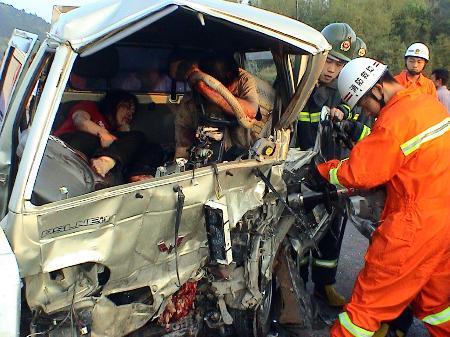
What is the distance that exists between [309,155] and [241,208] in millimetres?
813

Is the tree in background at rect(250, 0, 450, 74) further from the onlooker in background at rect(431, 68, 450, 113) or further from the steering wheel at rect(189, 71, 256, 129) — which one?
the steering wheel at rect(189, 71, 256, 129)

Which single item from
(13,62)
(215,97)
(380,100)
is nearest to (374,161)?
(380,100)

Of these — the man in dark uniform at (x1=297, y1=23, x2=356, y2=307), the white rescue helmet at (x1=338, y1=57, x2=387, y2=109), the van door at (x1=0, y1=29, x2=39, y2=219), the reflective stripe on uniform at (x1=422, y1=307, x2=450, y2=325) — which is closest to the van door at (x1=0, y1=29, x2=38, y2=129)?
the van door at (x1=0, y1=29, x2=39, y2=219)

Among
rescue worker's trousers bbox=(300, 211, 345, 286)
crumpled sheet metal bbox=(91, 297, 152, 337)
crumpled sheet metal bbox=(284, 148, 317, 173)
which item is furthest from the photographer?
rescue worker's trousers bbox=(300, 211, 345, 286)

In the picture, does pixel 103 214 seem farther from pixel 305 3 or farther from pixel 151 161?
pixel 305 3

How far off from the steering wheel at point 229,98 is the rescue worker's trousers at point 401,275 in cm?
101

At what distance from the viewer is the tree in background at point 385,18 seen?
2416 centimetres

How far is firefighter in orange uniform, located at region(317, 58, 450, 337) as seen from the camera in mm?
2836

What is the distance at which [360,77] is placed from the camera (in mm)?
3102

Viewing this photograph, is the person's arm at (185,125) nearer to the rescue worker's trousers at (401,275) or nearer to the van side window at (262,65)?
the van side window at (262,65)

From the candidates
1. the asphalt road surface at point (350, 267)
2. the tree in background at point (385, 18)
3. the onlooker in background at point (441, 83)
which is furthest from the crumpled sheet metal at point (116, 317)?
the tree in background at point (385, 18)

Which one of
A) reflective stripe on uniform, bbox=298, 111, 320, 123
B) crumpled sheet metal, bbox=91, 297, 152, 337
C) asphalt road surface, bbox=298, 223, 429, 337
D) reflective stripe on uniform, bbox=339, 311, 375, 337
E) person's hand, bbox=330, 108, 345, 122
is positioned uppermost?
person's hand, bbox=330, 108, 345, 122

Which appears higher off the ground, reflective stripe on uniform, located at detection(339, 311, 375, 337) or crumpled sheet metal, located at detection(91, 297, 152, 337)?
crumpled sheet metal, located at detection(91, 297, 152, 337)

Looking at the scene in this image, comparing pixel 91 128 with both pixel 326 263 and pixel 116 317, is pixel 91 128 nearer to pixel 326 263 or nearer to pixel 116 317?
pixel 116 317
